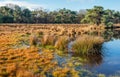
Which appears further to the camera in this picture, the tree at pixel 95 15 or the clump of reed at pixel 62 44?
the tree at pixel 95 15

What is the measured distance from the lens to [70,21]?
91562 millimetres

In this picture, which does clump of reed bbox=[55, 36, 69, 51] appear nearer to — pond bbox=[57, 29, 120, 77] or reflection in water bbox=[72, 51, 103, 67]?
reflection in water bbox=[72, 51, 103, 67]

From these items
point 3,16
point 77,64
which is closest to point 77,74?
point 77,64

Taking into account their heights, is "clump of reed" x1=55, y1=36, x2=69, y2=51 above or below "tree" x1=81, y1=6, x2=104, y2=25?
below

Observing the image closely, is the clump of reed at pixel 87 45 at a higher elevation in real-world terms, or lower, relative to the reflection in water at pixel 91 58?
higher

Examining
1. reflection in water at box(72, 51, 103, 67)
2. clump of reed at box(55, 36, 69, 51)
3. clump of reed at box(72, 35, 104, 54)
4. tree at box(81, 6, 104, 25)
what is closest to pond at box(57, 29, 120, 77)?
reflection in water at box(72, 51, 103, 67)

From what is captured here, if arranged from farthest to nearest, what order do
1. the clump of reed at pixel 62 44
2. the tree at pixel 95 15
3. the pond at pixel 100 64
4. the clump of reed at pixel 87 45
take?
the tree at pixel 95 15 < the clump of reed at pixel 62 44 < the clump of reed at pixel 87 45 < the pond at pixel 100 64

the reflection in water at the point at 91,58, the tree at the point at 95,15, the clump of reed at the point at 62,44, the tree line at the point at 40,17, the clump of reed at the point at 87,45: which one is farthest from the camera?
the tree line at the point at 40,17

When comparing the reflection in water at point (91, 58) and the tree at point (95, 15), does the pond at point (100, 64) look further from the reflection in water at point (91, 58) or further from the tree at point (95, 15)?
the tree at point (95, 15)

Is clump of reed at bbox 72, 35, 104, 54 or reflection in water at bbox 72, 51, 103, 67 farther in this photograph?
clump of reed at bbox 72, 35, 104, 54

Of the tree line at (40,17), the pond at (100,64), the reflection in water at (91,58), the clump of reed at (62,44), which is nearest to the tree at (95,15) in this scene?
the tree line at (40,17)

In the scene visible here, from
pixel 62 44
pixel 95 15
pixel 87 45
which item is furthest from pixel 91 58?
pixel 95 15

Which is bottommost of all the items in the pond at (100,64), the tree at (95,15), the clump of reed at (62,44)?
the pond at (100,64)

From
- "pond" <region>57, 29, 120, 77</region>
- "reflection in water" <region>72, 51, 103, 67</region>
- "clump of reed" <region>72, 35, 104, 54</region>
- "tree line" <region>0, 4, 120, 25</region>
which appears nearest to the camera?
"pond" <region>57, 29, 120, 77</region>
